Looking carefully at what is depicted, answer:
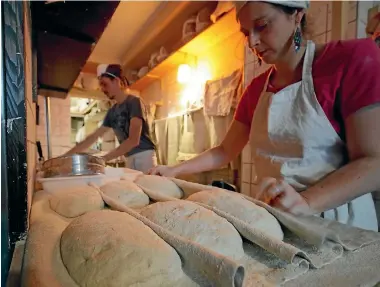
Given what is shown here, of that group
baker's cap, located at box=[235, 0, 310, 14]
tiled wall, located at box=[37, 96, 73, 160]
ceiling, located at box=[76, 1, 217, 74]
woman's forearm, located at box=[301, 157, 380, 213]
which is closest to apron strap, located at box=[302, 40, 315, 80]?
baker's cap, located at box=[235, 0, 310, 14]

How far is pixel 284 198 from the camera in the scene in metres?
0.56

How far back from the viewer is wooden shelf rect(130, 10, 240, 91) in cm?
187

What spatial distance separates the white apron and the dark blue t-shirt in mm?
1272

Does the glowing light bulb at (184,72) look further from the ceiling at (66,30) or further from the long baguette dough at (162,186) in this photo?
the long baguette dough at (162,186)

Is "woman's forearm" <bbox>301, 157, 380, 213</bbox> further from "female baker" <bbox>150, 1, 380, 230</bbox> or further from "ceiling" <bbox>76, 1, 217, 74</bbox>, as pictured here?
"ceiling" <bbox>76, 1, 217, 74</bbox>

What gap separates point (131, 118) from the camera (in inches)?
77.1

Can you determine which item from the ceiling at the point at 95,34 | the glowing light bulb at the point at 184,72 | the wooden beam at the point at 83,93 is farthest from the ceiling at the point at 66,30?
the wooden beam at the point at 83,93

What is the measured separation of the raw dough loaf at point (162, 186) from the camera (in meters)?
0.70

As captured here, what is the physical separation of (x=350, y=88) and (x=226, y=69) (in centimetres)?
156

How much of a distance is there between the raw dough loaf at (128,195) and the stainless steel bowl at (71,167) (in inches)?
12.3

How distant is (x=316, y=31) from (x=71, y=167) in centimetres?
132

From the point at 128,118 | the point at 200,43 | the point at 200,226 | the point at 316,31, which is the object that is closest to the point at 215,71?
the point at 200,43

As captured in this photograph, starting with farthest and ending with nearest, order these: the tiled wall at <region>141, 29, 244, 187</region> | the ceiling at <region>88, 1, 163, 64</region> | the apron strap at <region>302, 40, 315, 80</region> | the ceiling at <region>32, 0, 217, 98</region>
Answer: the ceiling at <region>88, 1, 163, 64</region> → the tiled wall at <region>141, 29, 244, 187</region> → the ceiling at <region>32, 0, 217, 98</region> → the apron strap at <region>302, 40, 315, 80</region>

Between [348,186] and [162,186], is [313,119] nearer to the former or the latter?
[348,186]
